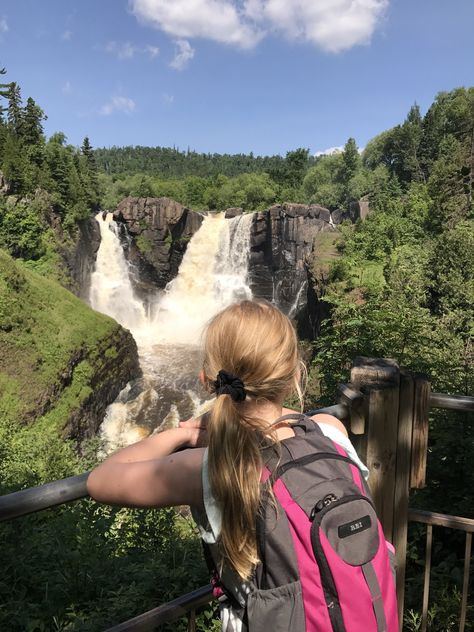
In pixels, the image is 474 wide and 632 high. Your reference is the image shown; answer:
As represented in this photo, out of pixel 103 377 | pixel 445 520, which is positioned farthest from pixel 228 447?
pixel 103 377

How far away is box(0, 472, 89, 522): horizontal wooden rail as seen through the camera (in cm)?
126

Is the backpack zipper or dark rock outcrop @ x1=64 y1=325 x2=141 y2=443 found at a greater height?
the backpack zipper

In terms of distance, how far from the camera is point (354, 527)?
3.84 feet

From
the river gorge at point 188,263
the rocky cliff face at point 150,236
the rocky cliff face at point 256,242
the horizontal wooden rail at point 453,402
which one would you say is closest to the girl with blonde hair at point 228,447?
the horizontal wooden rail at point 453,402

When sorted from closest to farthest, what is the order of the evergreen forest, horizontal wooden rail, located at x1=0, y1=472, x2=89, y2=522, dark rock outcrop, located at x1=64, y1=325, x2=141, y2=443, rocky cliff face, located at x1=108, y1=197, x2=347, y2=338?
horizontal wooden rail, located at x1=0, y1=472, x2=89, y2=522, the evergreen forest, dark rock outcrop, located at x1=64, y1=325, x2=141, y2=443, rocky cliff face, located at x1=108, y1=197, x2=347, y2=338

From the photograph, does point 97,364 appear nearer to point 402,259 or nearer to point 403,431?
point 402,259

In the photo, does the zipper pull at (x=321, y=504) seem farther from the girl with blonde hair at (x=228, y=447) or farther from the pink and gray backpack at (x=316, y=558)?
the girl with blonde hair at (x=228, y=447)

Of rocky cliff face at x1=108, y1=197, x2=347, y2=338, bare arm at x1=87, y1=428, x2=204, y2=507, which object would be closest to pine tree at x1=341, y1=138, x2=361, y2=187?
rocky cliff face at x1=108, y1=197, x2=347, y2=338

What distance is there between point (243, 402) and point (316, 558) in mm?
450

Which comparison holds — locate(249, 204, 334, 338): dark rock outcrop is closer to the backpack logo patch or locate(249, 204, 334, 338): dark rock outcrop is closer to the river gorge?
the river gorge

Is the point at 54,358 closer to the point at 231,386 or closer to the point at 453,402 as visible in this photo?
the point at 453,402

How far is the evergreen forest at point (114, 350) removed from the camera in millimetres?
3441

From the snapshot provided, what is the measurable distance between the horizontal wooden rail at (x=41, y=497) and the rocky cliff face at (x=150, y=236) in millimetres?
29704

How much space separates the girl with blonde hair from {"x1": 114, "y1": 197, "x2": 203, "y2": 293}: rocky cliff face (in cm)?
2974
